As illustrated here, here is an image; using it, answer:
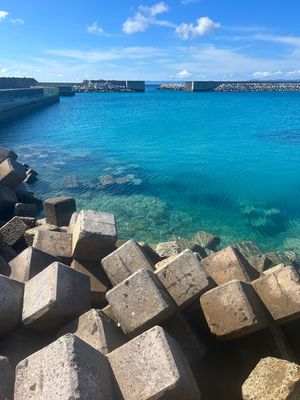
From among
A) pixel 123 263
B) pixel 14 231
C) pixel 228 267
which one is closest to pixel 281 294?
pixel 228 267

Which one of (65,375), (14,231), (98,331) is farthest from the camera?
(14,231)

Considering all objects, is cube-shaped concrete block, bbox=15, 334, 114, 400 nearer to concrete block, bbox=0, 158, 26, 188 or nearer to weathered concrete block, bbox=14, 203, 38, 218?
weathered concrete block, bbox=14, 203, 38, 218

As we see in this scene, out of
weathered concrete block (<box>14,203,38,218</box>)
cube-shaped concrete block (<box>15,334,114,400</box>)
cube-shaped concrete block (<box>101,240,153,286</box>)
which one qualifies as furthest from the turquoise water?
cube-shaped concrete block (<box>15,334,114,400</box>)

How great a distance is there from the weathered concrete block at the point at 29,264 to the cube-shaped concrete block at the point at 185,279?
Answer: 5.90 ft

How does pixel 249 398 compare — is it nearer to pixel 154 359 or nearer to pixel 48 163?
pixel 154 359

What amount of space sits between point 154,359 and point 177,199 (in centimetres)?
951

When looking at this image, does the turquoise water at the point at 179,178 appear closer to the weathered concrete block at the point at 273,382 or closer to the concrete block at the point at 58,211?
the concrete block at the point at 58,211

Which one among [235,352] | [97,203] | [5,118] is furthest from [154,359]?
[5,118]

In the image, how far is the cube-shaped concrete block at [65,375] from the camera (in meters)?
2.99

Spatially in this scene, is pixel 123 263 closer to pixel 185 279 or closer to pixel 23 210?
pixel 185 279

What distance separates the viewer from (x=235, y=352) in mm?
4277

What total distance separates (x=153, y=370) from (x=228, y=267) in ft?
6.86

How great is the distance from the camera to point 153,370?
10.7 ft

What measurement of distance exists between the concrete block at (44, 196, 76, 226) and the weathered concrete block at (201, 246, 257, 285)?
14.0 ft
